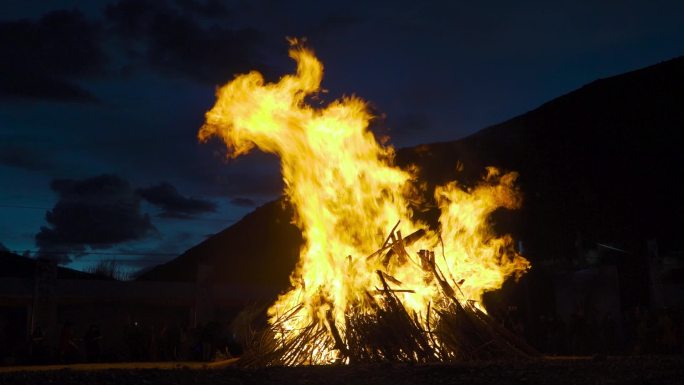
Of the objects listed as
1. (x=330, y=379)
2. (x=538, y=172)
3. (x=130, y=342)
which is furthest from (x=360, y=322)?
(x=538, y=172)

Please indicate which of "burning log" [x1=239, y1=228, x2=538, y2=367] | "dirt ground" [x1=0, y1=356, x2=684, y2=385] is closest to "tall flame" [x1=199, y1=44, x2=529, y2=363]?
"burning log" [x1=239, y1=228, x2=538, y2=367]

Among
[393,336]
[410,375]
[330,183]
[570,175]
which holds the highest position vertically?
[570,175]

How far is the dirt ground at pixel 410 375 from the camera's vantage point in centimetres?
795

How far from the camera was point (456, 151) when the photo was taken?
4684 centimetres

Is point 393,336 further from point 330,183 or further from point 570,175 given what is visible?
point 570,175

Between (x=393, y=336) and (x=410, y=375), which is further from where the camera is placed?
(x=393, y=336)

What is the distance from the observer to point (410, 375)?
A: 27.8ft

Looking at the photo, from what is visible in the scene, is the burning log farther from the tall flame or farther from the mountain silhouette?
the mountain silhouette

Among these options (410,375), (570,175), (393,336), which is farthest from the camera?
(570,175)

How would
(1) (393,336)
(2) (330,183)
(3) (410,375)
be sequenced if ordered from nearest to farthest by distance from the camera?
1. (3) (410,375)
2. (1) (393,336)
3. (2) (330,183)

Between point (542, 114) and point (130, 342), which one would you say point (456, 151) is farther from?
point (130, 342)

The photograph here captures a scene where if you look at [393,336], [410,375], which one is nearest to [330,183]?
[393,336]

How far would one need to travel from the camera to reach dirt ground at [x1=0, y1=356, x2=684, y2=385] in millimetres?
7953

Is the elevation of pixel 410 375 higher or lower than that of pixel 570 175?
lower
